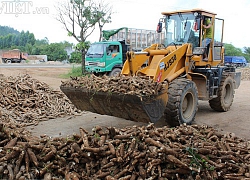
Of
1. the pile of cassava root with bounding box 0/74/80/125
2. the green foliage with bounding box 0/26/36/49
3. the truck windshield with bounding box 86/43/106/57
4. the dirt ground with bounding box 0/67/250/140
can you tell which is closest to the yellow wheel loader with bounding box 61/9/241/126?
the dirt ground with bounding box 0/67/250/140

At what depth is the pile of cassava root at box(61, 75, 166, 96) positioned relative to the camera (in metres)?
6.40

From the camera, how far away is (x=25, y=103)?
32.4 feet

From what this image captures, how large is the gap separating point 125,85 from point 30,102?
478 cm

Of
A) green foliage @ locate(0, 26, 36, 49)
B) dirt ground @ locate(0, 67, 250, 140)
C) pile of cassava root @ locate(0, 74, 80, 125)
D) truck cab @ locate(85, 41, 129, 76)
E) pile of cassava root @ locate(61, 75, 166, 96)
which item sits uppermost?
green foliage @ locate(0, 26, 36, 49)

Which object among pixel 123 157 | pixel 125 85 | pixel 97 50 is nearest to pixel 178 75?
pixel 125 85

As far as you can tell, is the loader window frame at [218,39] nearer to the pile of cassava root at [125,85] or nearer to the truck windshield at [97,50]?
the pile of cassava root at [125,85]

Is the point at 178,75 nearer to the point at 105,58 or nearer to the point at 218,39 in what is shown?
the point at 218,39

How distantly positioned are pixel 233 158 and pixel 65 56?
5129 centimetres

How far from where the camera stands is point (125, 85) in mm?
6559

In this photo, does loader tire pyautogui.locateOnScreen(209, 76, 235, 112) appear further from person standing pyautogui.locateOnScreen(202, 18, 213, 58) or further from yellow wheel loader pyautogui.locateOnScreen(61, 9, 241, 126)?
person standing pyautogui.locateOnScreen(202, 18, 213, 58)

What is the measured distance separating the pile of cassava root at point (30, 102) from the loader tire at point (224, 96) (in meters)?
4.72

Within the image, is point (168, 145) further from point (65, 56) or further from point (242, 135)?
point (65, 56)

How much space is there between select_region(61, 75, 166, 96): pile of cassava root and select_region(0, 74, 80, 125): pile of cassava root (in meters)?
2.59

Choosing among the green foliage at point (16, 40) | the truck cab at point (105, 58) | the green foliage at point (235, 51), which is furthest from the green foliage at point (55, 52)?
the truck cab at point (105, 58)
